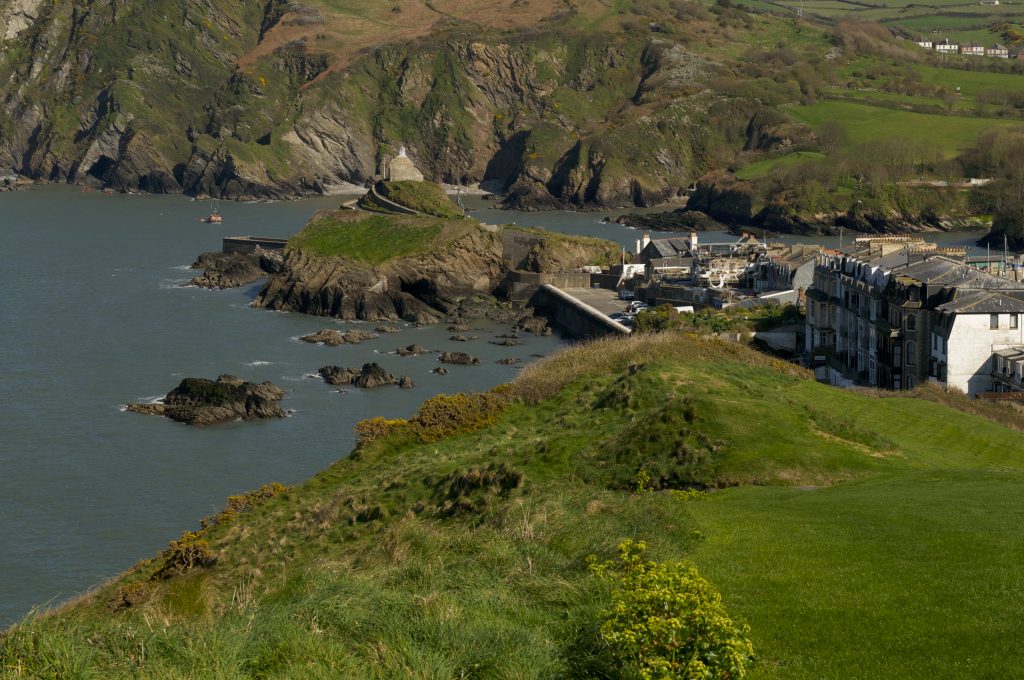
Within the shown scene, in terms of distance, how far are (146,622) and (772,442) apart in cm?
1675

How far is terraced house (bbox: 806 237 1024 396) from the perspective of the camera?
53.2 metres

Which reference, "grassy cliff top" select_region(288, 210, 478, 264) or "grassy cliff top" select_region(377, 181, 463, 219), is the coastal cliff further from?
"grassy cliff top" select_region(377, 181, 463, 219)

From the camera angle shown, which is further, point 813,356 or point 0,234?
point 0,234

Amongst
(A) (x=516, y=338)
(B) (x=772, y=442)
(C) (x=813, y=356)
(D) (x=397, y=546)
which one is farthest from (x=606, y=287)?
(D) (x=397, y=546)

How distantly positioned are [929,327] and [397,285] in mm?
58788

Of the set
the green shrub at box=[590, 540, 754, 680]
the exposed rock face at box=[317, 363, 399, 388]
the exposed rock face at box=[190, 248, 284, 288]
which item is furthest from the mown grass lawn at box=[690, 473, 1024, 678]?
the exposed rock face at box=[190, 248, 284, 288]

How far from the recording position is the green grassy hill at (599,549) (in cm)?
1602

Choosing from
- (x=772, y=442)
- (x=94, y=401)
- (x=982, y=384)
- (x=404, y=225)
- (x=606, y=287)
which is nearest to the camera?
(x=772, y=442)

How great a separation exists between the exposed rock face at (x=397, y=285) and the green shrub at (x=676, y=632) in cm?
8513

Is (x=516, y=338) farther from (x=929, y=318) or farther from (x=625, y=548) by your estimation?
(x=625, y=548)

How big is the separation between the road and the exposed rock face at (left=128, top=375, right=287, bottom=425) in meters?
31.9

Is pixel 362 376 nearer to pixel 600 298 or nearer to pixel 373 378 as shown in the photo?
pixel 373 378

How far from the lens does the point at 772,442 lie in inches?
1184

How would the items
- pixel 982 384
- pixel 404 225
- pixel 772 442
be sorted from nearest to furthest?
pixel 772 442
pixel 982 384
pixel 404 225
